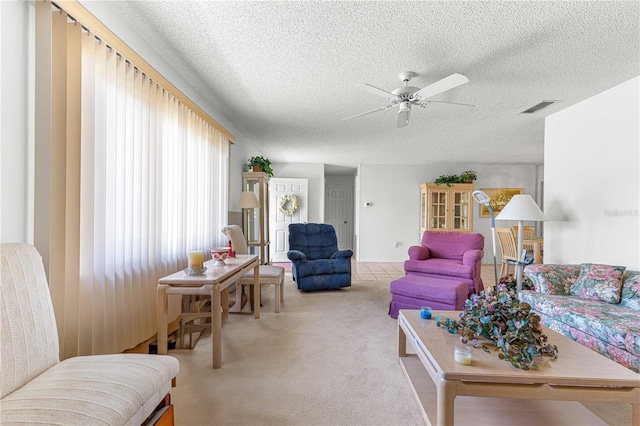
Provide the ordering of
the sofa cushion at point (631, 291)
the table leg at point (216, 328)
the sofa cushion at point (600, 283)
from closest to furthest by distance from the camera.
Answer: the table leg at point (216, 328) → the sofa cushion at point (631, 291) → the sofa cushion at point (600, 283)

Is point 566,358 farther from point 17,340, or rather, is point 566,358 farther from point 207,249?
point 207,249

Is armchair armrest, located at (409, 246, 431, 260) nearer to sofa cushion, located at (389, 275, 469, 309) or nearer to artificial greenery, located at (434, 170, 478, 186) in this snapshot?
sofa cushion, located at (389, 275, 469, 309)

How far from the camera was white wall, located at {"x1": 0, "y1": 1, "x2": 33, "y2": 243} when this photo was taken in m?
1.35

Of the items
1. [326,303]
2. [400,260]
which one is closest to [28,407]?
[326,303]

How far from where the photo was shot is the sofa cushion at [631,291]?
2.39 m

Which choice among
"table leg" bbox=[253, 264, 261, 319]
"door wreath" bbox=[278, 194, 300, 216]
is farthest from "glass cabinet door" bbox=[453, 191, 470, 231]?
"table leg" bbox=[253, 264, 261, 319]

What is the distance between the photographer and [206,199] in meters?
3.58

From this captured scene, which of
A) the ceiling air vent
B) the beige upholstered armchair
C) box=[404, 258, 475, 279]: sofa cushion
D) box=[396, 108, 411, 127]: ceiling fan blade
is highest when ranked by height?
the ceiling air vent

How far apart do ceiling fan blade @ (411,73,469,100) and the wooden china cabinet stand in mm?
4791

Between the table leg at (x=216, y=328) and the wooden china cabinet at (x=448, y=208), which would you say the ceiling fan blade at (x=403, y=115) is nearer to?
the table leg at (x=216, y=328)

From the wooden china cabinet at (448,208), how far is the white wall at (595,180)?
3.05 metres

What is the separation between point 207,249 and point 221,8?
2.51 meters

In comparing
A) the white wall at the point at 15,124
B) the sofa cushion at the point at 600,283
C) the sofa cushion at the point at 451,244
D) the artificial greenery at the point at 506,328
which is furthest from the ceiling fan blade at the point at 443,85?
the white wall at the point at 15,124

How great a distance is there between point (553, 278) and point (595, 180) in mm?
1250
